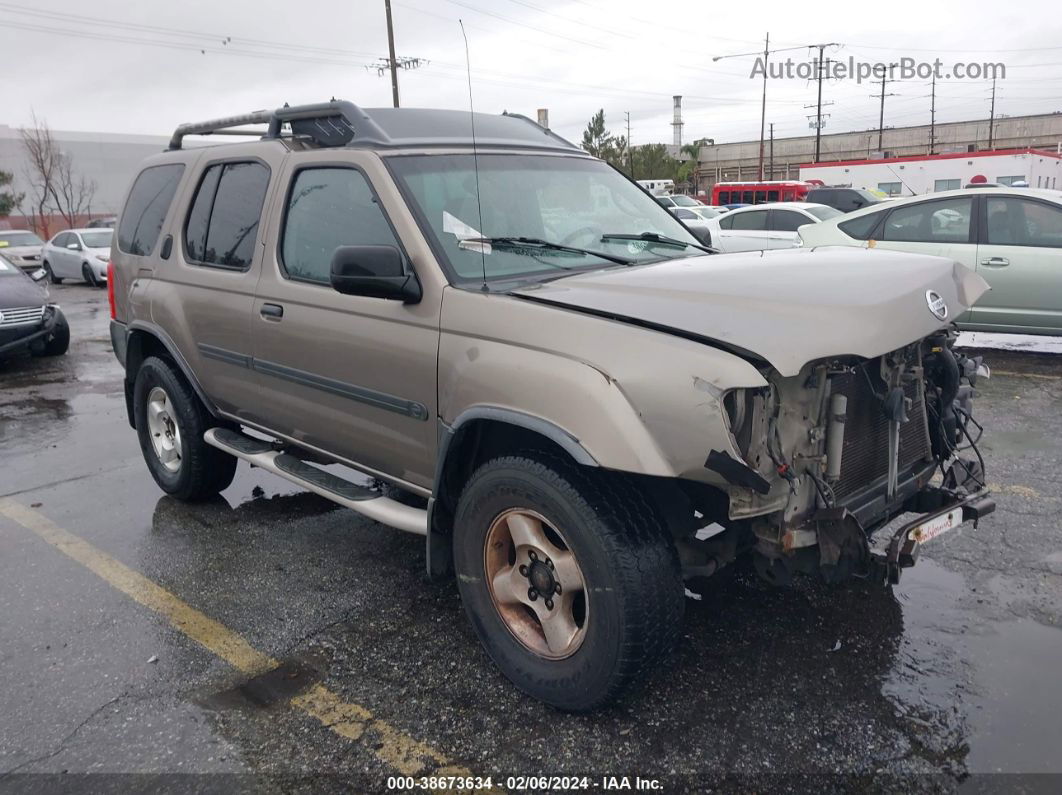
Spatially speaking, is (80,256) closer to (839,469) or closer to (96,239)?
(96,239)

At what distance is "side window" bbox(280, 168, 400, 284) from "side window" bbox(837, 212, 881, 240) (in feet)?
23.5

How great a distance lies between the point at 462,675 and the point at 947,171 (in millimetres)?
36926

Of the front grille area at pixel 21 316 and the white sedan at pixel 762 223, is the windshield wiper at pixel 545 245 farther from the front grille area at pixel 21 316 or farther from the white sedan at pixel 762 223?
the white sedan at pixel 762 223

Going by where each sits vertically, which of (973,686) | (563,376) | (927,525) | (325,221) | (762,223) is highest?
(325,221)

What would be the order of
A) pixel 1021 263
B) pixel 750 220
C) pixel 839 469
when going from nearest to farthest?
pixel 839 469
pixel 1021 263
pixel 750 220

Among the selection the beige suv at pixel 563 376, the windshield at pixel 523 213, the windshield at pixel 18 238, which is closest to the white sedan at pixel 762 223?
the windshield at pixel 523 213

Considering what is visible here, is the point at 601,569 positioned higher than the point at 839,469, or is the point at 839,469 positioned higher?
the point at 839,469

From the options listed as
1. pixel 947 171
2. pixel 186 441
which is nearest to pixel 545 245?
pixel 186 441

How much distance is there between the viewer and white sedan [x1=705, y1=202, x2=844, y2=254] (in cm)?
1545

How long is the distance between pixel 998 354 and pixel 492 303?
776 centimetres

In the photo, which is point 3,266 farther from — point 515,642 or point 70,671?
point 515,642

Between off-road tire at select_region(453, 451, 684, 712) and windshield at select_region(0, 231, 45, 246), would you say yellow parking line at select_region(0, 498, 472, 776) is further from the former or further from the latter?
windshield at select_region(0, 231, 45, 246)

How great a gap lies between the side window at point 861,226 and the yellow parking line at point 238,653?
8.03 meters

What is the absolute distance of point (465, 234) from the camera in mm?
3461
